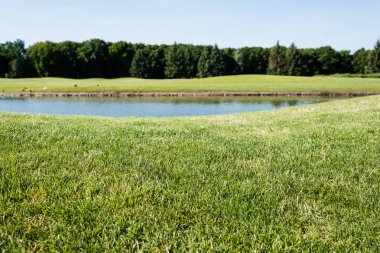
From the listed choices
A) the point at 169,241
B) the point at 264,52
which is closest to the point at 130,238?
the point at 169,241

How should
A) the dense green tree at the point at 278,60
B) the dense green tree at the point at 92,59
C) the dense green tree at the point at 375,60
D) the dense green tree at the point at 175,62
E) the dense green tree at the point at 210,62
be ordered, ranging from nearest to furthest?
the dense green tree at the point at 375,60 → the dense green tree at the point at 210,62 → the dense green tree at the point at 175,62 → the dense green tree at the point at 278,60 → the dense green tree at the point at 92,59

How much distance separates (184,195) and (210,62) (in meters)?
109

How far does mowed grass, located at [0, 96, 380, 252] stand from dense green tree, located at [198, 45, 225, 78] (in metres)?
106

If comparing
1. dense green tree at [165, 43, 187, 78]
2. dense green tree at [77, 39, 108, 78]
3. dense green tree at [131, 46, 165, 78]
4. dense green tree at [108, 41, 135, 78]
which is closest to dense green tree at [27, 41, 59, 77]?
dense green tree at [77, 39, 108, 78]

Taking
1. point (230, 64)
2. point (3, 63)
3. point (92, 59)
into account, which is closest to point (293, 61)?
point (230, 64)

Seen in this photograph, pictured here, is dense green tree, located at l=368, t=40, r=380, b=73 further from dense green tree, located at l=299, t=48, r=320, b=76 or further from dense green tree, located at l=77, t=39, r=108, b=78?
dense green tree, located at l=77, t=39, r=108, b=78

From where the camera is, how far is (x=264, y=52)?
124625 millimetres

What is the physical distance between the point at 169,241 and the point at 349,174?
3075 mm

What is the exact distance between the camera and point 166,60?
116125 millimetres

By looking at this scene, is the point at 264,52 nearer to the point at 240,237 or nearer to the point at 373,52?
the point at 373,52

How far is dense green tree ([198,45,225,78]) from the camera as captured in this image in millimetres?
110188

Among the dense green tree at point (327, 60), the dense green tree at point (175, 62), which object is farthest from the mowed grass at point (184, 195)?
the dense green tree at point (327, 60)

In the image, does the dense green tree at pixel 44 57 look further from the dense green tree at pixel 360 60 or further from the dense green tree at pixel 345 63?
the dense green tree at pixel 360 60

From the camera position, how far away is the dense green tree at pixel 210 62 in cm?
11019
